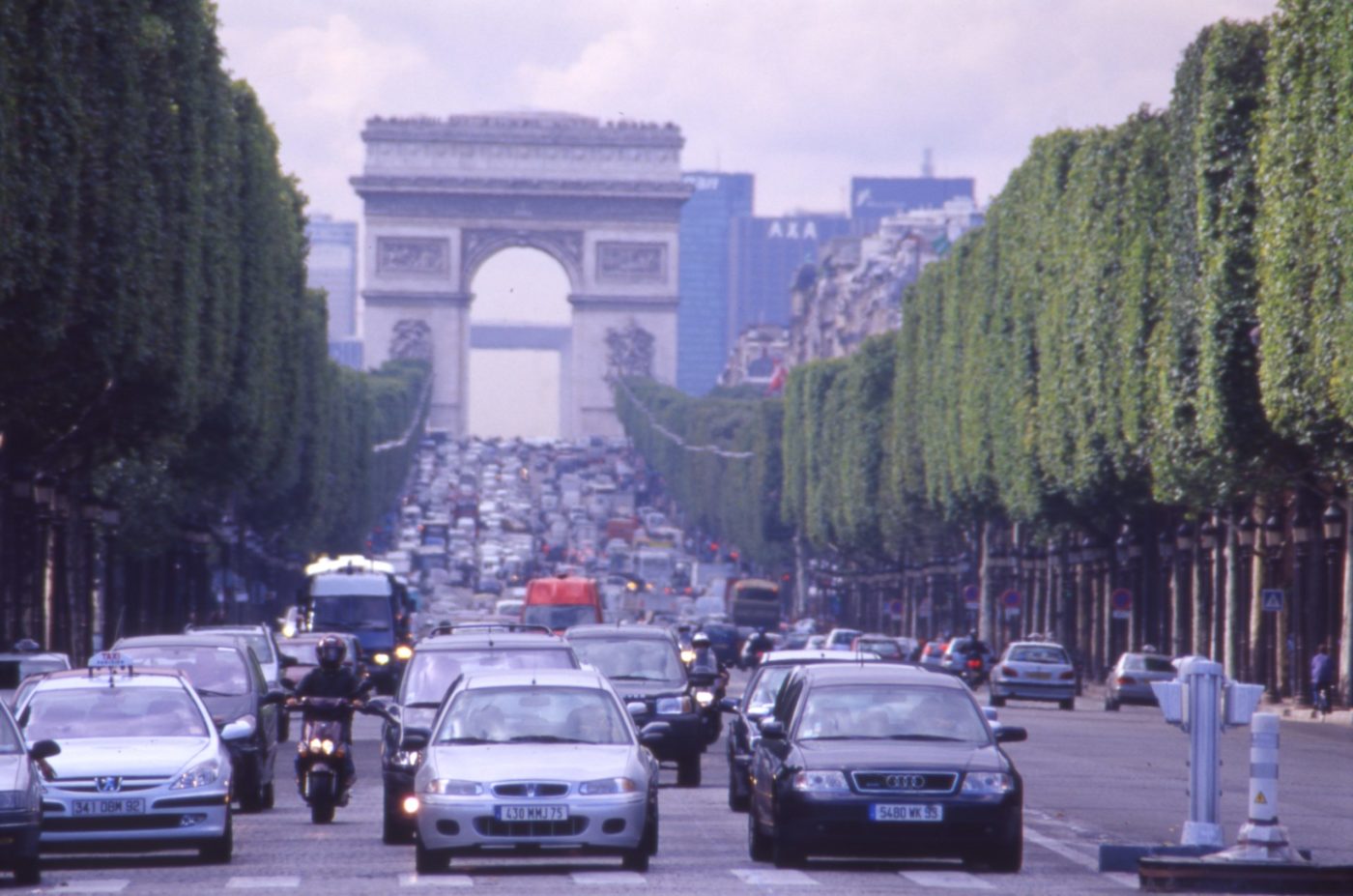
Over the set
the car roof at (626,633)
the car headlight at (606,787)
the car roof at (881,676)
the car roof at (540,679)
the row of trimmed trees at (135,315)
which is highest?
the row of trimmed trees at (135,315)

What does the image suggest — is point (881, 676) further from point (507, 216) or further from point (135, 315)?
point (507, 216)

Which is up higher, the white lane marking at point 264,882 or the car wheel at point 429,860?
the car wheel at point 429,860

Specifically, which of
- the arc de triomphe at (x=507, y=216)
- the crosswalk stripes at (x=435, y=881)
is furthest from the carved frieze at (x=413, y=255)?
the crosswalk stripes at (x=435, y=881)

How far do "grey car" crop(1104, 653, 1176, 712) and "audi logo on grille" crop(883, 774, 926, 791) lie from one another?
127 ft

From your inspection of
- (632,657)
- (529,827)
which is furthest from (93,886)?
(632,657)

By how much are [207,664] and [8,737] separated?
9.41 meters

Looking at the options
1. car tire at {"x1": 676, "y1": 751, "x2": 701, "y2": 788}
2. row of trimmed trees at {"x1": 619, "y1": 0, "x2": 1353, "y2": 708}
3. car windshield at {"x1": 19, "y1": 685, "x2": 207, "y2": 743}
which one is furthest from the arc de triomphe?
car windshield at {"x1": 19, "y1": 685, "x2": 207, "y2": 743}

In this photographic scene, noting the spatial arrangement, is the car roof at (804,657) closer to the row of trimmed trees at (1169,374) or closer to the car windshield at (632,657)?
the car windshield at (632,657)

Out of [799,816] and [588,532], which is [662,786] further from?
[588,532]

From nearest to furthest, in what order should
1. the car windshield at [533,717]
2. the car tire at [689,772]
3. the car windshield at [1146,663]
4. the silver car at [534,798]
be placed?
the silver car at [534,798]
the car windshield at [533,717]
the car tire at [689,772]
the car windshield at [1146,663]

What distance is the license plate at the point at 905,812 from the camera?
19.4 metres

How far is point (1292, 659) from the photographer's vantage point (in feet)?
189

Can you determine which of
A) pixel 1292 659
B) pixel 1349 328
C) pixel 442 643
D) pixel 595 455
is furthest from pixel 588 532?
pixel 442 643

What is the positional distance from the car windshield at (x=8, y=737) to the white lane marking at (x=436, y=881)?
9.02 feet
